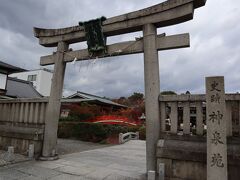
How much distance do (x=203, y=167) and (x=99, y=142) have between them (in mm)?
13025

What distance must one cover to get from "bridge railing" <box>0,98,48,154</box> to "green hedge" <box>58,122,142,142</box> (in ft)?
28.8

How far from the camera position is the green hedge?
58.6 feet

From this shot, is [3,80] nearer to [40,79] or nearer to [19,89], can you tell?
[19,89]

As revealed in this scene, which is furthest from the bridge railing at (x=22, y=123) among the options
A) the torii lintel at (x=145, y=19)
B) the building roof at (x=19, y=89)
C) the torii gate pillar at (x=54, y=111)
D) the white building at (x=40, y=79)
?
the white building at (x=40, y=79)

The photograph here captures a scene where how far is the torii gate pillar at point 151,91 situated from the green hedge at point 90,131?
11835 mm

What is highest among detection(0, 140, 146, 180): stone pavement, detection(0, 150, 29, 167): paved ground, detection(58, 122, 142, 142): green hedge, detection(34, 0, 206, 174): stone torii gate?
detection(34, 0, 206, 174): stone torii gate

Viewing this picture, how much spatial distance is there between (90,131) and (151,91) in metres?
12.6

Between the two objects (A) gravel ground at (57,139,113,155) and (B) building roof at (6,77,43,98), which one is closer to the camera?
(A) gravel ground at (57,139,113,155)

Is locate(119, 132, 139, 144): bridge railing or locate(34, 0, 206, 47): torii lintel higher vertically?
locate(34, 0, 206, 47): torii lintel

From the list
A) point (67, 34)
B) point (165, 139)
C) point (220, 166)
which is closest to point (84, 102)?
point (67, 34)

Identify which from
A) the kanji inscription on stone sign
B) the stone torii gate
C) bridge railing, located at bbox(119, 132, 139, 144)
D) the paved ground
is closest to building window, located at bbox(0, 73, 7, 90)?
the paved ground

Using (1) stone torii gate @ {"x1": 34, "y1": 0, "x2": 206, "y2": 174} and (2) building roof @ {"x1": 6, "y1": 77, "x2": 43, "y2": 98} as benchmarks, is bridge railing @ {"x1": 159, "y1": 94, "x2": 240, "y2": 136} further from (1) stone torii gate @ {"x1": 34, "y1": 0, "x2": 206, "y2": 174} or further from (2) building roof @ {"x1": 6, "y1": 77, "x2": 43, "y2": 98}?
(2) building roof @ {"x1": 6, "y1": 77, "x2": 43, "y2": 98}

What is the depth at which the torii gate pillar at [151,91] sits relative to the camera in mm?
6301

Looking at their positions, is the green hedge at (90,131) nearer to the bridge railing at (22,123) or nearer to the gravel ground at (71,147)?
the gravel ground at (71,147)
